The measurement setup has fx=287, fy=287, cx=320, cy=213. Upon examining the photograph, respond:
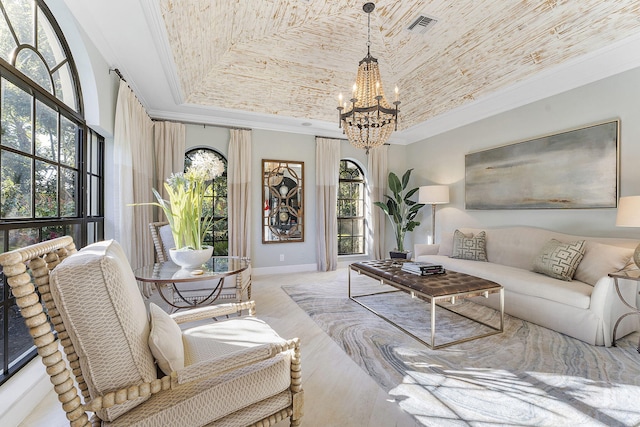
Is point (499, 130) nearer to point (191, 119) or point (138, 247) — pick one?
point (191, 119)

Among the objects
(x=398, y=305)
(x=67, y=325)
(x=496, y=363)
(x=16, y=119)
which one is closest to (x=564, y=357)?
(x=496, y=363)

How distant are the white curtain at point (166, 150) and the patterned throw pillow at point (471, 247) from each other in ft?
14.2

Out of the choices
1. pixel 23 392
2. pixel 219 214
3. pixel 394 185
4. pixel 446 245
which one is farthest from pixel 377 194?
pixel 23 392

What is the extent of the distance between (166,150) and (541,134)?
5255 mm

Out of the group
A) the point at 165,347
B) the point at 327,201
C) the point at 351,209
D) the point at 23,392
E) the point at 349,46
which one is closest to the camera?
the point at 165,347

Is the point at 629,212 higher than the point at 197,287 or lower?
higher

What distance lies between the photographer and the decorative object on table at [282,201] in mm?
5109

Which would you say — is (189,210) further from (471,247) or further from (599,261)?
(599,261)

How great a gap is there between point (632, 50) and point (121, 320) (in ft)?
15.0

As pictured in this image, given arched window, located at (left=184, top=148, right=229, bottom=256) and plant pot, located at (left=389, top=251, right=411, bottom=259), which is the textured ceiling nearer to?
arched window, located at (left=184, top=148, right=229, bottom=256)

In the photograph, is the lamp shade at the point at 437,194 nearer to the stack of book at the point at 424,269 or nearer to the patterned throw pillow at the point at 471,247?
the patterned throw pillow at the point at 471,247

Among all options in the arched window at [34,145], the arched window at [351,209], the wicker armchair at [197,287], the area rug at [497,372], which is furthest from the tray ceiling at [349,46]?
the area rug at [497,372]

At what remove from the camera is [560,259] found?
2.93 metres

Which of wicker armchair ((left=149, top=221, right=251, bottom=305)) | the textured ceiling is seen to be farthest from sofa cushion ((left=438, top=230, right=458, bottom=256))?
wicker armchair ((left=149, top=221, right=251, bottom=305))
